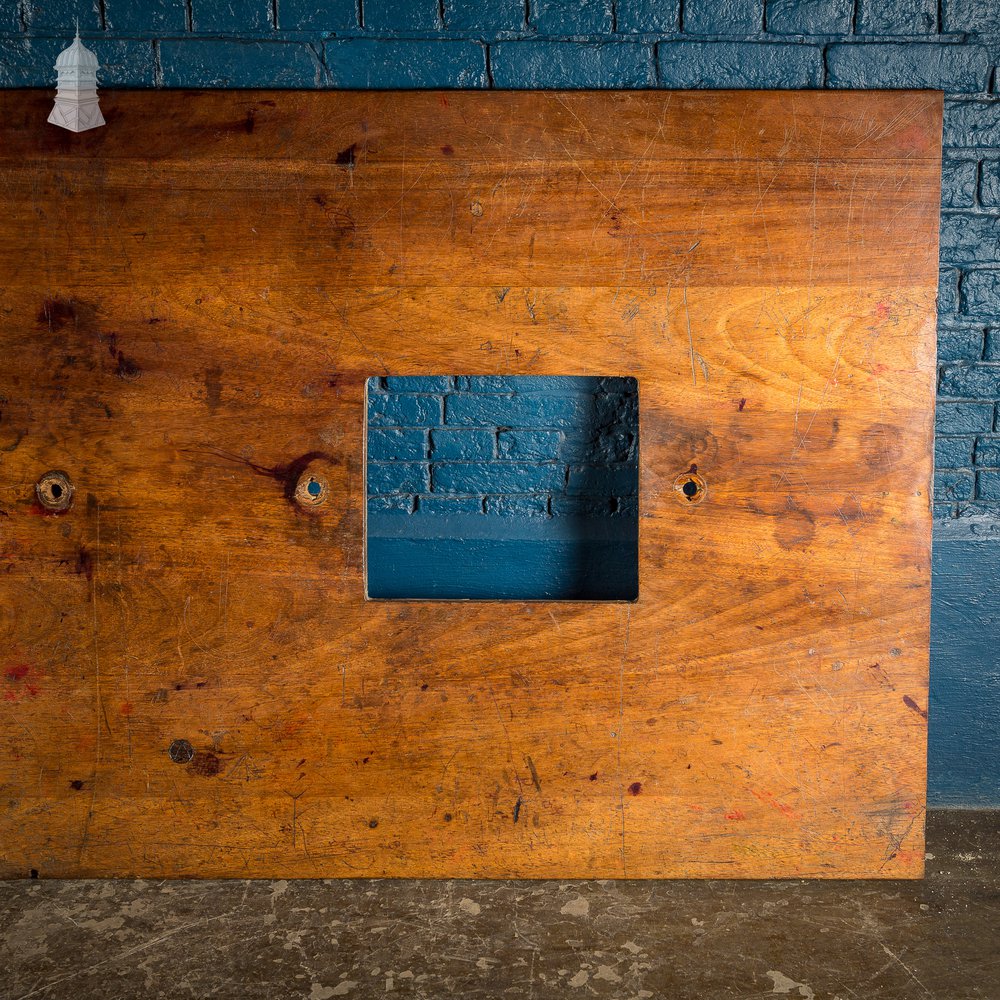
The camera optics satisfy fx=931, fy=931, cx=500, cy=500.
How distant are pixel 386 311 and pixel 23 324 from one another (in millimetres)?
649

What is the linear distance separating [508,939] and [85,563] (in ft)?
3.26

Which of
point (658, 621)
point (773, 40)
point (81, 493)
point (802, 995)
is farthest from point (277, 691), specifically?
point (773, 40)

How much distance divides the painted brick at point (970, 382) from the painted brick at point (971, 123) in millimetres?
436

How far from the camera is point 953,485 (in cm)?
192

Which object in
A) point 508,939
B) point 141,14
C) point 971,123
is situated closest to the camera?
point 508,939

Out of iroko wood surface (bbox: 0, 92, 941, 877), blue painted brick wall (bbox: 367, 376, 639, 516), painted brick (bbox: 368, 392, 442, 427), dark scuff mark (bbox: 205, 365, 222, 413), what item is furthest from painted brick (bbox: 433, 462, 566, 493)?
dark scuff mark (bbox: 205, 365, 222, 413)

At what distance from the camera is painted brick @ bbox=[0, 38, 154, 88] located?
1.66 m

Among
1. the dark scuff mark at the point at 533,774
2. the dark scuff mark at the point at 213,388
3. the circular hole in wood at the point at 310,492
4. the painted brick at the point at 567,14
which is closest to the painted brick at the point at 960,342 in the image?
the painted brick at the point at 567,14

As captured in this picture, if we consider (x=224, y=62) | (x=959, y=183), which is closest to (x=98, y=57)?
(x=224, y=62)

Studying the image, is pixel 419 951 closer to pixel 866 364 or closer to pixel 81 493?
pixel 81 493

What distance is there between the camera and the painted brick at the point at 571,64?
1.67 metres

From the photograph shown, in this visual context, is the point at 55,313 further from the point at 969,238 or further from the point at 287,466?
the point at 969,238

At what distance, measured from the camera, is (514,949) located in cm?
152

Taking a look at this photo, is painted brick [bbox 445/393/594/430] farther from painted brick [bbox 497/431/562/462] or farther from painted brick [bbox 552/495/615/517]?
painted brick [bbox 552/495/615/517]
